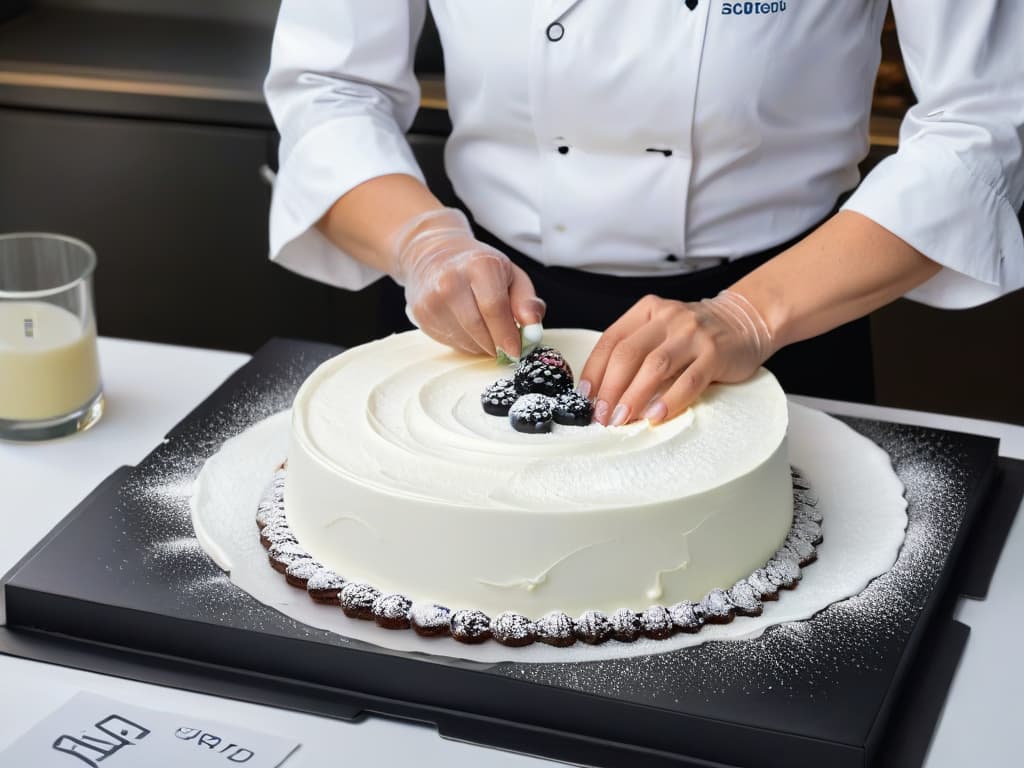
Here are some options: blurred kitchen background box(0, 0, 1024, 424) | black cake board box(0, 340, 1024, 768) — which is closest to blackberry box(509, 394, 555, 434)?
black cake board box(0, 340, 1024, 768)

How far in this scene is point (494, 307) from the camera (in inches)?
62.9

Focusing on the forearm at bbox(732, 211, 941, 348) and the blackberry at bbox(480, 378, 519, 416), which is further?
the forearm at bbox(732, 211, 941, 348)

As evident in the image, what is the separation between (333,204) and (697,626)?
0.81m

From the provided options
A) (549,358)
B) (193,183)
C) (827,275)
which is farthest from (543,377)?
(193,183)

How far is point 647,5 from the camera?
5.59 ft

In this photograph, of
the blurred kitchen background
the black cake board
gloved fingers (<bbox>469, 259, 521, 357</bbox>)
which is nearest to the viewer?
the black cake board

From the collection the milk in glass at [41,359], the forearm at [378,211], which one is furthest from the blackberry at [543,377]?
the milk in glass at [41,359]

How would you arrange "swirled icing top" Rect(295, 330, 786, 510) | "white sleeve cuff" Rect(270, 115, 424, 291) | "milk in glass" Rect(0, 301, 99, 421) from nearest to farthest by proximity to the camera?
"swirled icing top" Rect(295, 330, 786, 510)
"milk in glass" Rect(0, 301, 99, 421)
"white sleeve cuff" Rect(270, 115, 424, 291)

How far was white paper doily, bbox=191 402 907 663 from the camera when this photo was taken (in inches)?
53.1

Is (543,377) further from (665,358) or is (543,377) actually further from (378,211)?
(378,211)

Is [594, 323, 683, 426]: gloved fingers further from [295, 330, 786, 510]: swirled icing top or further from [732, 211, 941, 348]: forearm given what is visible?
[732, 211, 941, 348]: forearm

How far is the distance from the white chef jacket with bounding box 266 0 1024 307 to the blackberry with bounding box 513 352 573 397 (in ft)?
1.26

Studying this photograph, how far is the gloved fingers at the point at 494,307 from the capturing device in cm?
160

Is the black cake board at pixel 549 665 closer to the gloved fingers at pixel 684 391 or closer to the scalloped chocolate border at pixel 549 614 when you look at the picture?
the scalloped chocolate border at pixel 549 614
